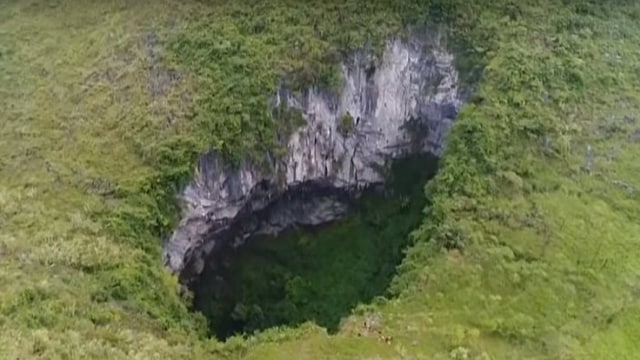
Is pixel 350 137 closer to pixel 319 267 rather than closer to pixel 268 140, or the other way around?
pixel 268 140

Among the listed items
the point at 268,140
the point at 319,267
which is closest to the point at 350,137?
the point at 268,140

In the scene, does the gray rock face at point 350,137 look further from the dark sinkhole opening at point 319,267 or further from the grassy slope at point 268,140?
the grassy slope at point 268,140

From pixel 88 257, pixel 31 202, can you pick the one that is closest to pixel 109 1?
pixel 31 202

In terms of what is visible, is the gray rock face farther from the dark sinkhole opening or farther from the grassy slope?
the grassy slope

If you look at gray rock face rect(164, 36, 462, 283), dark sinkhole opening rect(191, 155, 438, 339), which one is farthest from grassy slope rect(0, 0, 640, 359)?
dark sinkhole opening rect(191, 155, 438, 339)

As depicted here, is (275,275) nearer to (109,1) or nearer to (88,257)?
(88,257)

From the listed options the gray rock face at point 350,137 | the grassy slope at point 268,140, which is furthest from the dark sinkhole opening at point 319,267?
the grassy slope at point 268,140
